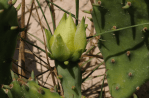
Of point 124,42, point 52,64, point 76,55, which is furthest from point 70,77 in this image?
point 52,64

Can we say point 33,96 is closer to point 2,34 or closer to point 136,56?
point 2,34

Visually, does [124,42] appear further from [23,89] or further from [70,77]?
[23,89]

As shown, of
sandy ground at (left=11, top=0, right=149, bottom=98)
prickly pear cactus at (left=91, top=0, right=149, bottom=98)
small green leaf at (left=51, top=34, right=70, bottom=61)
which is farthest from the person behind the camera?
sandy ground at (left=11, top=0, right=149, bottom=98)

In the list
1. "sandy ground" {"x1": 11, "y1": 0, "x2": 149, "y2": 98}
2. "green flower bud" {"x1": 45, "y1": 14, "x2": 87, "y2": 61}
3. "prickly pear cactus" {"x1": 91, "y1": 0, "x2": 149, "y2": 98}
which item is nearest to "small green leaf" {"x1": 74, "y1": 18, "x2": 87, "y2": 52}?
"green flower bud" {"x1": 45, "y1": 14, "x2": 87, "y2": 61}

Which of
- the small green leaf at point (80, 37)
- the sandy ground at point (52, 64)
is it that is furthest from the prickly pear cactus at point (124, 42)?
the sandy ground at point (52, 64)

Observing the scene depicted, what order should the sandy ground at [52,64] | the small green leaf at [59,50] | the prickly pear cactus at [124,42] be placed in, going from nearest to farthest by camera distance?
the small green leaf at [59,50] < the prickly pear cactus at [124,42] < the sandy ground at [52,64]

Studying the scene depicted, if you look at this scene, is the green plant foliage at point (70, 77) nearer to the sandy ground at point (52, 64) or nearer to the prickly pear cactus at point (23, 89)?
the prickly pear cactus at point (23, 89)

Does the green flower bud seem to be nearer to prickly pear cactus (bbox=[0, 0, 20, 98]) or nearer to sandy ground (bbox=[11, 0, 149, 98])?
prickly pear cactus (bbox=[0, 0, 20, 98])
